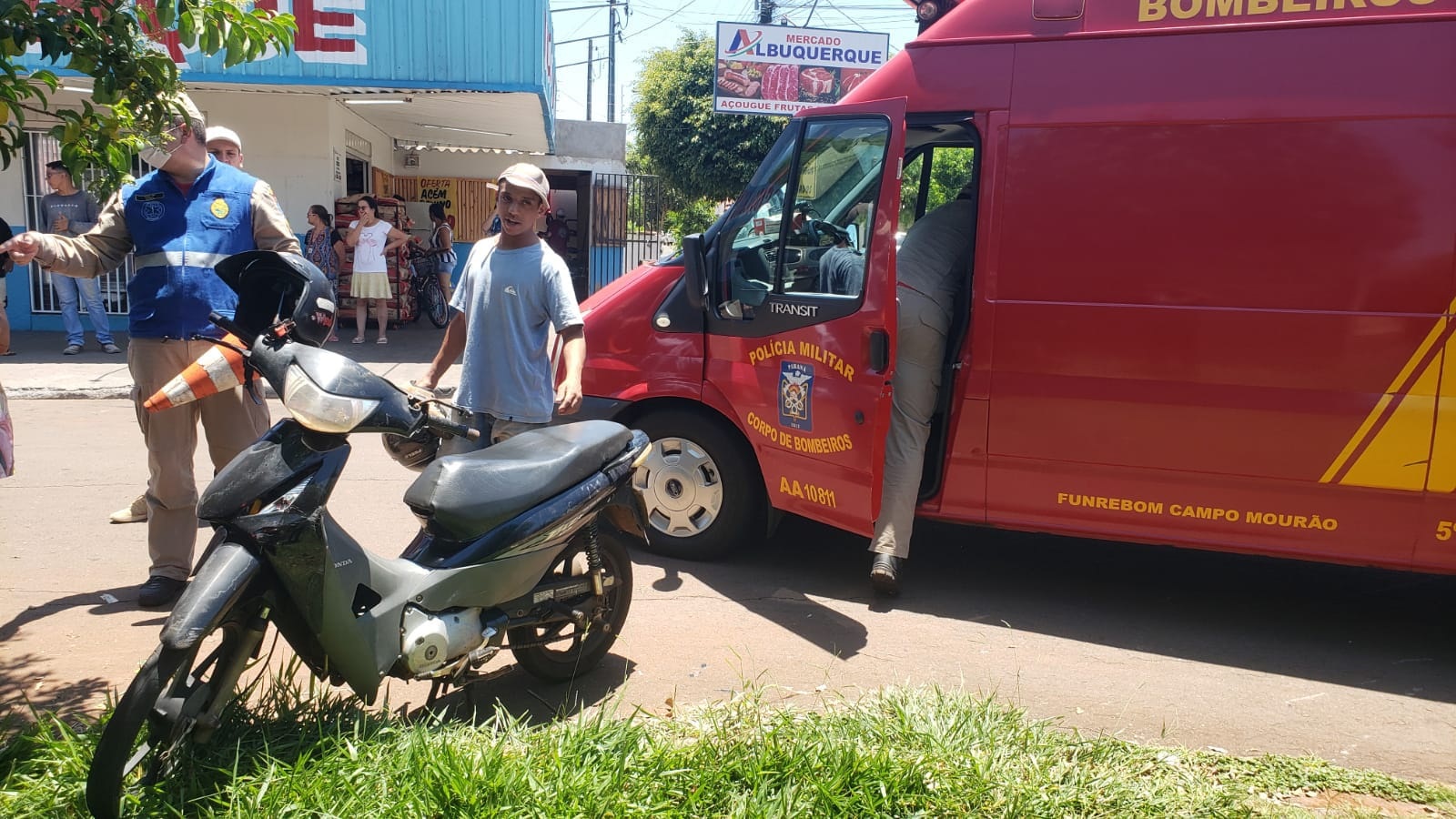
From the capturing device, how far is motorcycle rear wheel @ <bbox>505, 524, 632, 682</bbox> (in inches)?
150

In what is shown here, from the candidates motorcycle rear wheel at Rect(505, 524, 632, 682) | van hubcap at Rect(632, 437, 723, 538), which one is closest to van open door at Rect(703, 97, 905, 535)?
van hubcap at Rect(632, 437, 723, 538)

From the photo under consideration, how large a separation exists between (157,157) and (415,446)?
2.10 metres

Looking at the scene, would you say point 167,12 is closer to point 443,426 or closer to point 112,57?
point 112,57

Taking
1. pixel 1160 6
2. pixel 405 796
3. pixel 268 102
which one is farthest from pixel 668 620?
pixel 268 102

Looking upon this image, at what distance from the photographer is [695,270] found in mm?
5184

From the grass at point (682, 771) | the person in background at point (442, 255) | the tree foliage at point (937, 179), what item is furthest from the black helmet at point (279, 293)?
the person in background at point (442, 255)

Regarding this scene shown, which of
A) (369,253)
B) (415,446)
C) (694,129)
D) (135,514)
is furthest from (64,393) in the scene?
(694,129)

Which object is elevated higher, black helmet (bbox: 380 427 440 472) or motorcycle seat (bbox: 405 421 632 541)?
black helmet (bbox: 380 427 440 472)

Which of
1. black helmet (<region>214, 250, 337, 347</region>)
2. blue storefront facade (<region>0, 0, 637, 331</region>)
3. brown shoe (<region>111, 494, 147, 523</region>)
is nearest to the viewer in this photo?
black helmet (<region>214, 250, 337, 347</region>)

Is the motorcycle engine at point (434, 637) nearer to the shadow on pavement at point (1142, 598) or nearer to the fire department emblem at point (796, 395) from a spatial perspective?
the shadow on pavement at point (1142, 598)

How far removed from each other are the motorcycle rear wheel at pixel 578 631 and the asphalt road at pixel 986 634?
103 millimetres

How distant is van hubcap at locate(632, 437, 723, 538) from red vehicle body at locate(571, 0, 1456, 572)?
33cm

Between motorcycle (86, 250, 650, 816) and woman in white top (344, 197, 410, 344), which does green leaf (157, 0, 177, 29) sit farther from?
woman in white top (344, 197, 410, 344)

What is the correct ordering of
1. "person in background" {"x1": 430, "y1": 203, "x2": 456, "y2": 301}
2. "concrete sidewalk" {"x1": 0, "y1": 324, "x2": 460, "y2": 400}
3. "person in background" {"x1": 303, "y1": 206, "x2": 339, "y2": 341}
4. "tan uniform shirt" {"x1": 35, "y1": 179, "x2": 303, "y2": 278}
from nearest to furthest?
1. "tan uniform shirt" {"x1": 35, "y1": 179, "x2": 303, "y2": 278}
2. "concrete sidewalk" {"x1": 0, "y1": 324, "x2": 460, "y2": 400}
3. "person in background" {"x1": 303, "y1": 206, "x2": 339, "y2": 341}
4. "person in background" {"x1": 430, "y1": 203, "x2": 456, "y2": 301}
